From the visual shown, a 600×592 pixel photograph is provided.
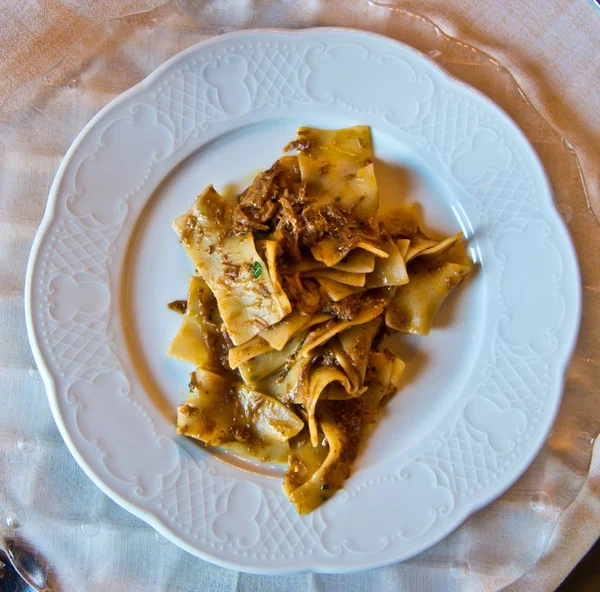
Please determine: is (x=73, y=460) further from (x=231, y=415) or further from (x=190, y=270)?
(x=190, y=270)

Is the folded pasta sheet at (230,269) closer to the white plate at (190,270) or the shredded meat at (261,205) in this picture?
the shredded meat at (261,205)

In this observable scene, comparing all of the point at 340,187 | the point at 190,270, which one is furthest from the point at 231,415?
the point at 340,187

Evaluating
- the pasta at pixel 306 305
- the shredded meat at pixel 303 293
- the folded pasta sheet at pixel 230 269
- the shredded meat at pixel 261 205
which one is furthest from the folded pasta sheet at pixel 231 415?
the shredded meat at pixel 261 205

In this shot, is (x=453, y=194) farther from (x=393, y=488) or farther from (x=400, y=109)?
(x=393, y=488)

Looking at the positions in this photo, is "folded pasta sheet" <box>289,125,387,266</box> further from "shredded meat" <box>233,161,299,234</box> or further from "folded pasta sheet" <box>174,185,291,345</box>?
"folded pasta sheet" <box>174,185,291,345</box>

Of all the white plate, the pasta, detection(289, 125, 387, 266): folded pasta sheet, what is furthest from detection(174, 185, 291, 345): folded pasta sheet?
detection(289, 125, 387, 266): folded pasta sheet
